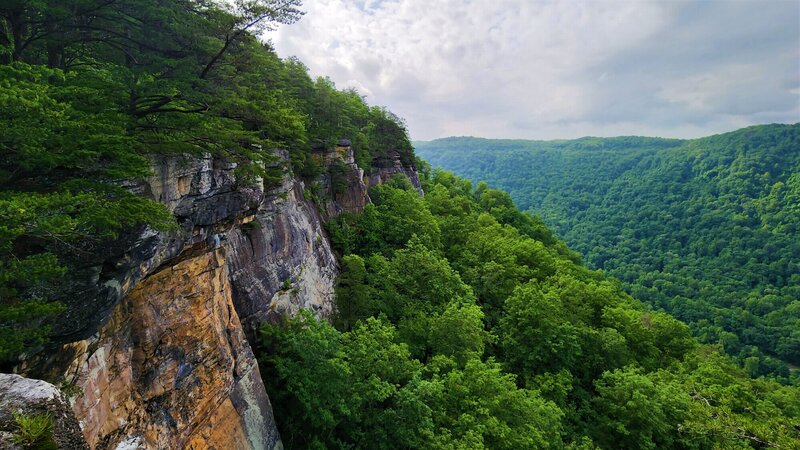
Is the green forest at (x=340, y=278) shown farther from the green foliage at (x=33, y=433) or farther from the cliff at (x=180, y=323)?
the green foliage at (x=33, y=433)

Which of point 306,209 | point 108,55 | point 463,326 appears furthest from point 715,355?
point 108,55

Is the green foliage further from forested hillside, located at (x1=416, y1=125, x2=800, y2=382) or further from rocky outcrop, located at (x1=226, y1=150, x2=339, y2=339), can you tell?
forested hillside, located at (x1=416, y1=125, x2=800, y2=382)

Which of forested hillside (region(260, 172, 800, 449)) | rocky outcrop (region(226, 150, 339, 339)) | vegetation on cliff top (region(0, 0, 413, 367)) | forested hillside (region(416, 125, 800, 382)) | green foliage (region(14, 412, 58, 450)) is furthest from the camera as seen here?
forested hillside (region(416, 125, 800, 382))

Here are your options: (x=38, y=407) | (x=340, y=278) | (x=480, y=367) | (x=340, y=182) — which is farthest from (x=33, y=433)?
(x=340, y=182)

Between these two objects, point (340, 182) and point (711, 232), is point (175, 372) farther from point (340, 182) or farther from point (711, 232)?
point (711, 232)

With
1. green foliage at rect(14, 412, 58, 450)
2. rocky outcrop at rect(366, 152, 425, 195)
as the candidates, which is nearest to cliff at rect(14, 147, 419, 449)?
green foliage at rect(14, 412, 58, 450)

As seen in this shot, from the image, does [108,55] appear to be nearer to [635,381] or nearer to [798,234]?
[635,381]
